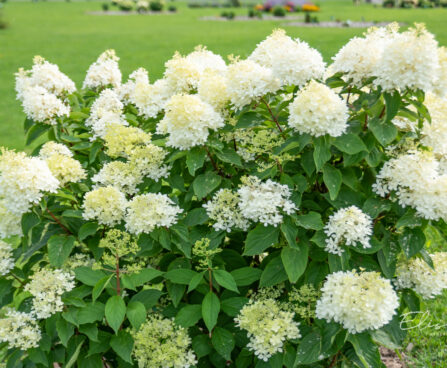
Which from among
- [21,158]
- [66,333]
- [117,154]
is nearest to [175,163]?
[117,154]

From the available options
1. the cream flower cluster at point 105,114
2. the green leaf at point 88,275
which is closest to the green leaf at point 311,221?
the green leaf at point 88,275

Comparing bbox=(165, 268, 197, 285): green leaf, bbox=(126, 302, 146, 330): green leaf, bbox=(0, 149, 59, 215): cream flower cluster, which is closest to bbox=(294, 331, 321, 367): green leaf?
bbox=(165, 268, 197, 285): green leaf

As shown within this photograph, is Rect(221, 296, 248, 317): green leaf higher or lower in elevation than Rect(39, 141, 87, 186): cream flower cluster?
lower

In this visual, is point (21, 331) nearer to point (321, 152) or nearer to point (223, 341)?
point (223, 341)

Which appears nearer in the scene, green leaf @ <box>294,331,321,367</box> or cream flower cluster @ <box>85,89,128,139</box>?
green leaf @ <box>294,331,321,367</box>

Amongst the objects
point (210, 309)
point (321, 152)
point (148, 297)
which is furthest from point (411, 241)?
point (148, 297)

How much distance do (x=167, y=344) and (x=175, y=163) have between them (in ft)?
3.27

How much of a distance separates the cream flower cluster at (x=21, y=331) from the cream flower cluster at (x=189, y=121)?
47.7 inches

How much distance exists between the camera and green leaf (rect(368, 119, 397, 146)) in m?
2.44

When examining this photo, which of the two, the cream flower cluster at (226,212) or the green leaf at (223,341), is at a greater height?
the cream flower cluster at (226,212)

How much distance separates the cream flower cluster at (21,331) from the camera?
2607 mm

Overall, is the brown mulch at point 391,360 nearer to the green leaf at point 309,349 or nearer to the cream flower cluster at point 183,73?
the green leaf at point 309,349

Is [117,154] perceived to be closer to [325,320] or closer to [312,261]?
[312,261]

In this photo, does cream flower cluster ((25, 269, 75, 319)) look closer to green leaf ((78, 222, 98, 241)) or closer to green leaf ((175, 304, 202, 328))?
green leaf ((78, 222, 98, 241))
